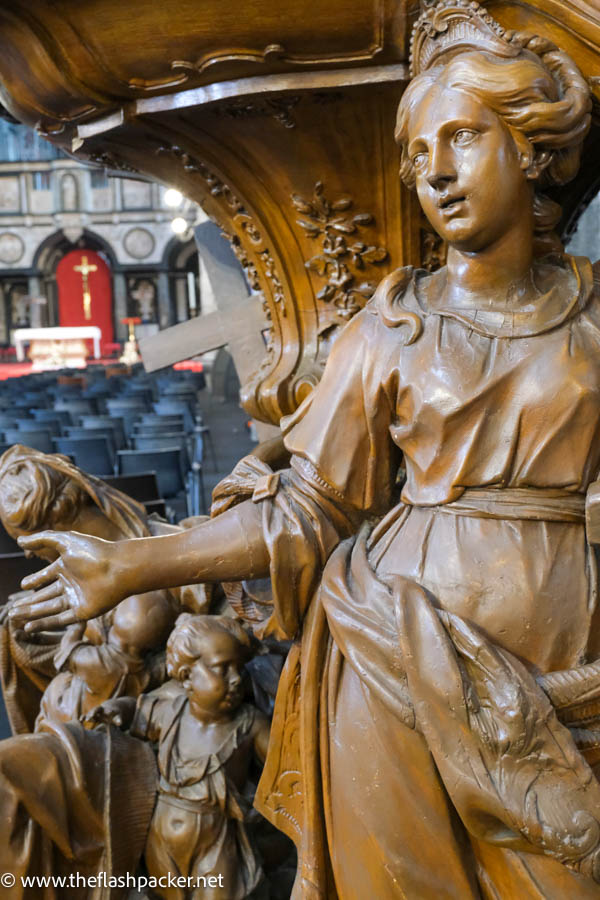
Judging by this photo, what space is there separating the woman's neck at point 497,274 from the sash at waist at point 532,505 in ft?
0.84

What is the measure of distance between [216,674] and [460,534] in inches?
35.2

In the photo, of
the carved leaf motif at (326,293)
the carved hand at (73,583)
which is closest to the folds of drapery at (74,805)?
the carved hand at (73,583)

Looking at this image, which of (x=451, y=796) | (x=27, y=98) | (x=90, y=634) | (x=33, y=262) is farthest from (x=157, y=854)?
(x=33, y=262)

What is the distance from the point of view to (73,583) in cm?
152

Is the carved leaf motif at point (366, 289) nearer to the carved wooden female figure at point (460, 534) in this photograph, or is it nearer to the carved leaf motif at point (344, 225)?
the carved leaf motif at point (344, 225)

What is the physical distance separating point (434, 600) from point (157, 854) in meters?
1.19

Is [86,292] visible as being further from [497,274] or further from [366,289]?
[497,274]

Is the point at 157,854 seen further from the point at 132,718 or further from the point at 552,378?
the point at 552,378


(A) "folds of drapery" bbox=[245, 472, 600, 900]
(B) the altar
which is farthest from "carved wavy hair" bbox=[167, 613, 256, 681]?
(B) the altar

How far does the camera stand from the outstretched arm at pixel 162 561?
150cm

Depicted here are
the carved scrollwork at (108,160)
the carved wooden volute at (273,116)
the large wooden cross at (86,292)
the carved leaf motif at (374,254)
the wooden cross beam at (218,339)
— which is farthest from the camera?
the large wooden cross at (86,292)

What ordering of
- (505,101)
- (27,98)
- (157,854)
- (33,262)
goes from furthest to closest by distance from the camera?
(33,262), (157,854), (27,98), (505,101)

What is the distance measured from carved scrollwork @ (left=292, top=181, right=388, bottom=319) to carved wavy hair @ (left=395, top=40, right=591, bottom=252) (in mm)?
698

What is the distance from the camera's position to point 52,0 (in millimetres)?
1601
